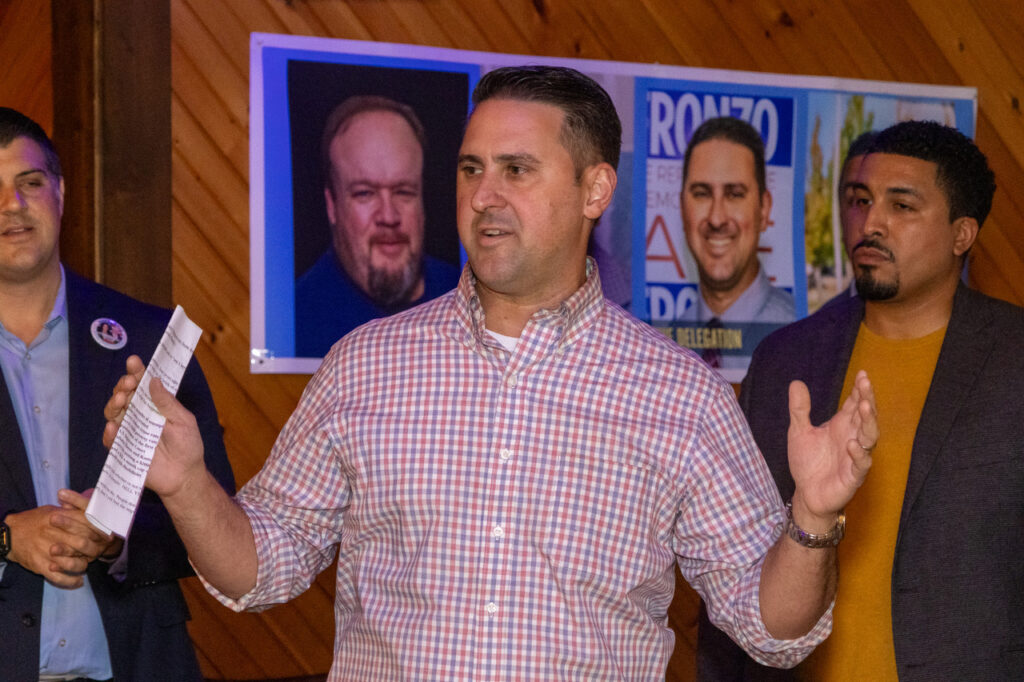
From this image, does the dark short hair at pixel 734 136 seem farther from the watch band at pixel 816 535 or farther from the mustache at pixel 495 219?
the watch band at pixel 816 535

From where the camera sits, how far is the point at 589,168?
2.27 m

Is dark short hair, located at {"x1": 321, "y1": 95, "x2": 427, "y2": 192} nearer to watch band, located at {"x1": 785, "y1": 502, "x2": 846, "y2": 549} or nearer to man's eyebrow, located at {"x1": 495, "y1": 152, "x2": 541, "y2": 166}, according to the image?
man's eyebrow, located at {"x1": 495, "y1": 152, "x2": 541, "y2": 166}

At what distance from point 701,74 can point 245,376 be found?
1956 mm

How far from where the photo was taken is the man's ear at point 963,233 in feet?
10.7

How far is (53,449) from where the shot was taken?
8.26ft

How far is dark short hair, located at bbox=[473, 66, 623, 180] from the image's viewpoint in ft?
7.26

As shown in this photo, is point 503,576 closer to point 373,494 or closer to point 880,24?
point 373,494

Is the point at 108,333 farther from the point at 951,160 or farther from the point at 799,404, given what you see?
the point at 951,160

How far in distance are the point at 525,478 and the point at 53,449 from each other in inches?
45.0

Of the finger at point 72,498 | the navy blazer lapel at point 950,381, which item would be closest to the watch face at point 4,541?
the finger at point 72,498

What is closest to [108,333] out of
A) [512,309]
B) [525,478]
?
[512,309]

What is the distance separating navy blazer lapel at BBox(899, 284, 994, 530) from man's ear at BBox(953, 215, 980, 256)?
0.24 meters

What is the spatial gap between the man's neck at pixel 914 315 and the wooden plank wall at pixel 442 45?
1.45m

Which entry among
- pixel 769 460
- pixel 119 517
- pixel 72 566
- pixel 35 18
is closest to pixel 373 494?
pixel 119 517
